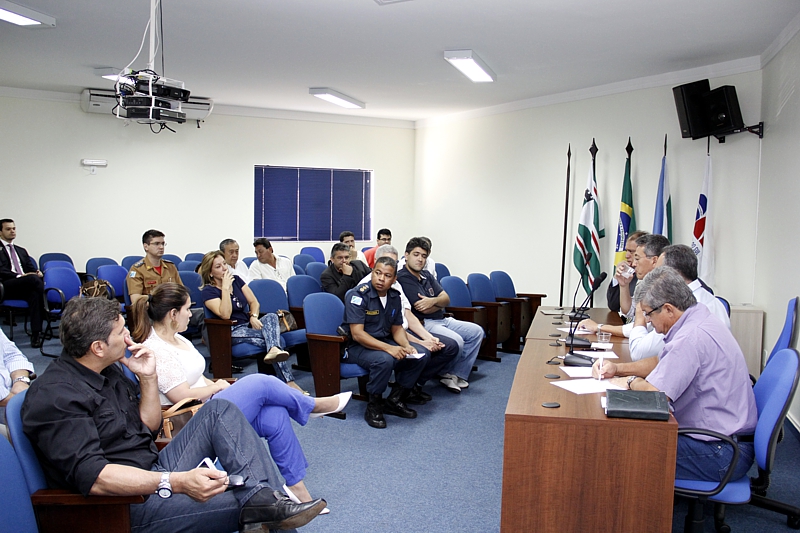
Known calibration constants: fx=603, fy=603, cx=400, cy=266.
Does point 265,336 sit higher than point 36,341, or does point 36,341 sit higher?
point 265,336

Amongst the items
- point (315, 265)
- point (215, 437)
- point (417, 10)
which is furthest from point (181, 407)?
point (315, 265)

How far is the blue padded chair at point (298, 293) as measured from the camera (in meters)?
5.61

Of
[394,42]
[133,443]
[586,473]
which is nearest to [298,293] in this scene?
[394,42]

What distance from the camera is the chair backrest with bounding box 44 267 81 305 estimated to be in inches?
260

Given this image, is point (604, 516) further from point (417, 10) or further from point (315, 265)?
point (315, 265)

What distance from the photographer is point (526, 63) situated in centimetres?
624

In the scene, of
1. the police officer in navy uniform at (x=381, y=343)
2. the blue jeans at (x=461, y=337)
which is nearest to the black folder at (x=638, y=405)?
the police officer in navy uniform at (x=381, y=343)

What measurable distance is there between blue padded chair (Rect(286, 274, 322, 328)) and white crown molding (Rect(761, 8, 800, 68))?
15.0ft

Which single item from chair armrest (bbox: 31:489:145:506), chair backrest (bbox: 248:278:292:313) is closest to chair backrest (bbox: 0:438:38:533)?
chair armrest (bbox: 31:489:145:506)

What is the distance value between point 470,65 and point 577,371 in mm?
4117

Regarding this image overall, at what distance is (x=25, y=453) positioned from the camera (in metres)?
1.87

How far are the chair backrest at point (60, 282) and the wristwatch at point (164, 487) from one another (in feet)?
17.5

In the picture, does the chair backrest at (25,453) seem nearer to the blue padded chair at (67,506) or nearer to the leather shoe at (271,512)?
the blue padded chair at (67,506)

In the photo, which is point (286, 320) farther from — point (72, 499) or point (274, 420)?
point (72, 499)
